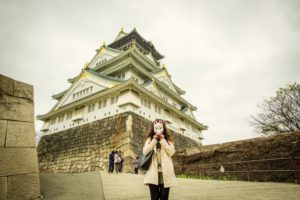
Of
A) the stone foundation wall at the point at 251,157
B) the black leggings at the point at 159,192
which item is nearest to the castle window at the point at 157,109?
the stone foundation wall at the point at 251,157

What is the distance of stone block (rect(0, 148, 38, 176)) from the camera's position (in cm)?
388

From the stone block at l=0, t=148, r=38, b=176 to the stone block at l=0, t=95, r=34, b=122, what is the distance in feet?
2.45

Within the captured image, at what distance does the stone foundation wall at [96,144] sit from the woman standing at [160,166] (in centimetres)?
1080

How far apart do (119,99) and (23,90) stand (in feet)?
38.1

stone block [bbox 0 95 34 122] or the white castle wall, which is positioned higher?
the white castle wall

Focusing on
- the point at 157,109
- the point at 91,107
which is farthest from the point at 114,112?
the point at 157,109

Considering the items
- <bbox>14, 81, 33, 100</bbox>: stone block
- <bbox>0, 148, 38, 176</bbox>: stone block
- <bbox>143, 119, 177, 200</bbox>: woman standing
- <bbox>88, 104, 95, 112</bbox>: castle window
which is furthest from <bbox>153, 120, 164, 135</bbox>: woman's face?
<bbox>88, 104, 95, 112</bbox>: castle window

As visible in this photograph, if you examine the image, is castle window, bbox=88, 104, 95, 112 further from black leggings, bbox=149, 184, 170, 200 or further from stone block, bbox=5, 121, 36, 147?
black leggings, bbox=149, 184, 170, 200

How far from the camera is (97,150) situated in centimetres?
1552

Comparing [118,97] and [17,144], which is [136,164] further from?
[17,144]

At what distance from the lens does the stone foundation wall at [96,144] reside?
14.5 m

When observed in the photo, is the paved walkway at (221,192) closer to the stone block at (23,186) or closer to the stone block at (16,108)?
the stone block at (23,186)

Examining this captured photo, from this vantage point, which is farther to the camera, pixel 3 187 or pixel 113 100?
pixel 113 100

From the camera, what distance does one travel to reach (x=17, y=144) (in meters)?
4.19
